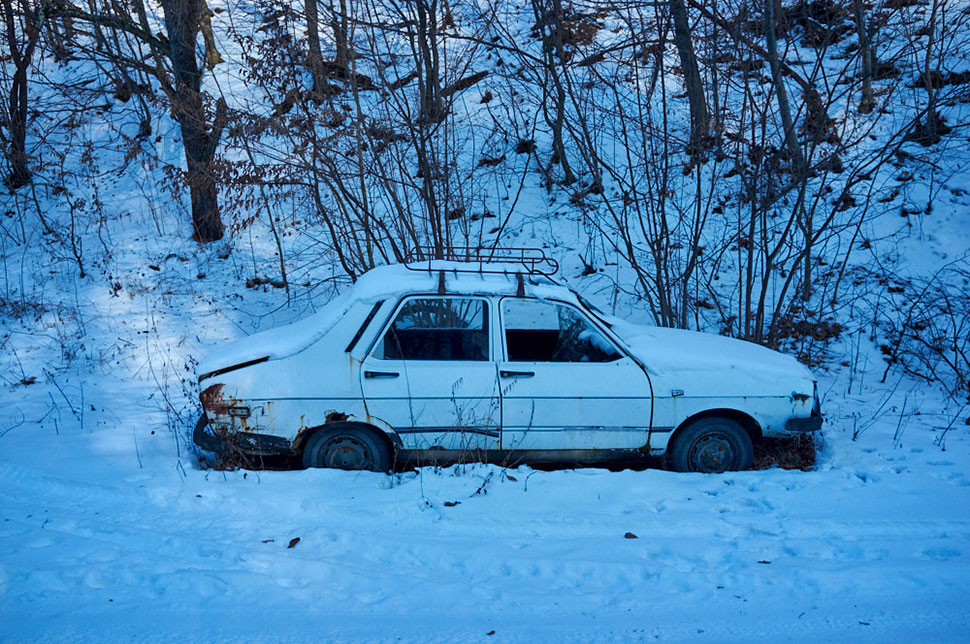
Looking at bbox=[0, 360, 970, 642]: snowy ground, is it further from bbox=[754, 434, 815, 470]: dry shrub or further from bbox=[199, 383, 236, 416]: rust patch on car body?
bbox=[199, 383, 236, 416]: rust patch on car body

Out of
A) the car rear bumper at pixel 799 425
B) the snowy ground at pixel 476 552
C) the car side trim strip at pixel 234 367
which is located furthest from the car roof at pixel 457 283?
the car rear bumper at pixel 799 425

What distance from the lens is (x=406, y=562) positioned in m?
3.95

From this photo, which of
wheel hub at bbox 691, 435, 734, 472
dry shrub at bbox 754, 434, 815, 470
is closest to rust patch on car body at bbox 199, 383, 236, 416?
wheel hub at bbox 691, 435, 734, 472

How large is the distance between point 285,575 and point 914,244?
A: 11.2 metres

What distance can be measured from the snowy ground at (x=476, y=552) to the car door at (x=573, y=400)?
28cm

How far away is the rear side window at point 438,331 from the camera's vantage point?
5.11 meters

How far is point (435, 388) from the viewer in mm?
5020

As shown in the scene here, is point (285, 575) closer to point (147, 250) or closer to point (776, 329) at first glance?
point (776, 329)

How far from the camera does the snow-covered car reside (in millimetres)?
4949

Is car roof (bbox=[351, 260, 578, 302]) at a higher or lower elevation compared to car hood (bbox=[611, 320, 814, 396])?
higher

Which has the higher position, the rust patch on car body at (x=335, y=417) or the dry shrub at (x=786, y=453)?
the rust patch on car body at (x=335, y=417)

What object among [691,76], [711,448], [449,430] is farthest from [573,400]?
[691,76]

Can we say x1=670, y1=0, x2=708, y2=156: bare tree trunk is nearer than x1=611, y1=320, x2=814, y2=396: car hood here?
No

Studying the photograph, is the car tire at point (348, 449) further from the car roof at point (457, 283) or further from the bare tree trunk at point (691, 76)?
the bare tree trunk at point (691, 76)
